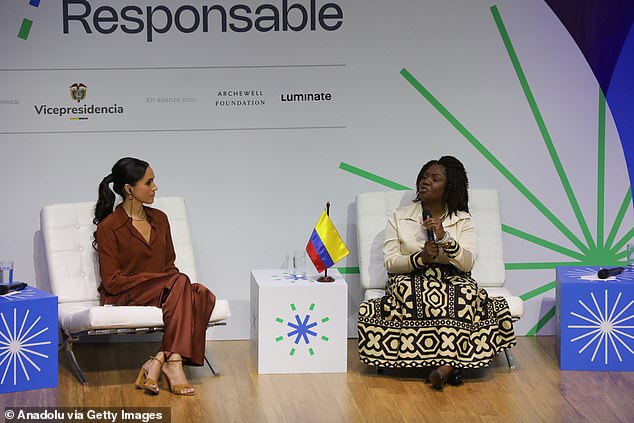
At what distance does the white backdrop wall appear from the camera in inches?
250

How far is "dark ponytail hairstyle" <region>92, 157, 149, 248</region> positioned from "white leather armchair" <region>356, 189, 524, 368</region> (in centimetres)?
137

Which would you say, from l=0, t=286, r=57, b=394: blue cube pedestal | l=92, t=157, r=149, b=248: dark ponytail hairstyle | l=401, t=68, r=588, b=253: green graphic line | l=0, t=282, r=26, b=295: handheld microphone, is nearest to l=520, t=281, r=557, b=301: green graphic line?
l=401, t=68, r=588, b=253: green graphic line

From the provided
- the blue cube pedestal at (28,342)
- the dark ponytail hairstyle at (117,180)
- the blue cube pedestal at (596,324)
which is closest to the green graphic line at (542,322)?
the blue cube pedestal at (596,324)

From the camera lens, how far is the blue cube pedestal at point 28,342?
5.32m

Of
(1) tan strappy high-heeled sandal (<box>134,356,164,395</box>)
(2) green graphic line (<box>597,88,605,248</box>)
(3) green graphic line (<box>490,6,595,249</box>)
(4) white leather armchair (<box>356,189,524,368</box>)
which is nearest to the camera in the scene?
(1) tan strappy high-heeled sandal (<box>134,356,164,395</box>)

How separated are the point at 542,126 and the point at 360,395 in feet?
7.44

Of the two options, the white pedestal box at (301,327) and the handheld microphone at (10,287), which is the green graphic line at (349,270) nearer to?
the white pedestal box at (301,327)

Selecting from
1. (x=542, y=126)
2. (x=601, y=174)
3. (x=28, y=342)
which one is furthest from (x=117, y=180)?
(x=601, y=174)

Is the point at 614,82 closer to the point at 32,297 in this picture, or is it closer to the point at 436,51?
the point at 436,51

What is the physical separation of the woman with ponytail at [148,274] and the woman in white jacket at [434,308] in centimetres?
91

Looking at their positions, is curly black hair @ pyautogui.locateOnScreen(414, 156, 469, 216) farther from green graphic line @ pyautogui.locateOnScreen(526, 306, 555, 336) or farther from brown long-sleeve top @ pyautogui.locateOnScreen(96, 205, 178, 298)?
brown long-sleeve top @ pyautogui.locateOnScreen(96, 205, 178, 298)

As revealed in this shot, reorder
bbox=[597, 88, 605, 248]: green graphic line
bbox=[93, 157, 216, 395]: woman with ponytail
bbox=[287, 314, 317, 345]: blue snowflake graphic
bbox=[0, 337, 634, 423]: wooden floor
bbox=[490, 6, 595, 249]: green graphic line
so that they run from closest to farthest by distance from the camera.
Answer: bbox=[0, 337, 634, 423]: wooden floor → bbox=[93, 157, 216, 395]: woman with ponytail → bbox=[287, 314, 317, 345]: blue snowflake graphic → bbox=[490, 6, 595, 249]: green graphic line → bbox=[597, 88, 605, 248]: green graphic line

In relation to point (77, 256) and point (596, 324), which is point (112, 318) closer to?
point (77, 256)

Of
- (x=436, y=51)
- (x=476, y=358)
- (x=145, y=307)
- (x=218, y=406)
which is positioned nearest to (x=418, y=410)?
(x=476, y=358)
